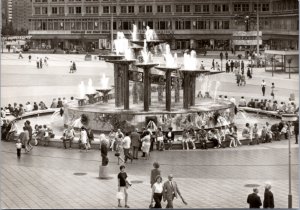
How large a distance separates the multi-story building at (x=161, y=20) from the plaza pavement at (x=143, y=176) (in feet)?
272

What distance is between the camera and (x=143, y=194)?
21.8 m

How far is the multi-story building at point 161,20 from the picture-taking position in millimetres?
115000

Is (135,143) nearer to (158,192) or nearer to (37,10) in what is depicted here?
(158,192)

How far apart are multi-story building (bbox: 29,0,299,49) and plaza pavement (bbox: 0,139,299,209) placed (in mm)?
82783

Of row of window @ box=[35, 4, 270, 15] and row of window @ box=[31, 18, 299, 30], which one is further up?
row of window @ box=[35, 4, 270, 15]

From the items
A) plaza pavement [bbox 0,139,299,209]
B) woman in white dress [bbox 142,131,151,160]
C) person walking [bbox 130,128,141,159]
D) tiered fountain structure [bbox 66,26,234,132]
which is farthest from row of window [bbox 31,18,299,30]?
person walking [bbox 130,128,141,159]

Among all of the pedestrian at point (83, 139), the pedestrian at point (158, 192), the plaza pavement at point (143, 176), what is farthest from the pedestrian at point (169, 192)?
the pedestrian at point (83, 139)

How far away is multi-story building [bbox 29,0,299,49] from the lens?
115000 mm

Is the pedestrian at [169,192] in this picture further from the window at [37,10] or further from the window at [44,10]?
the window at [37,10]

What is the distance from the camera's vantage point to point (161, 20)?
119312 mm

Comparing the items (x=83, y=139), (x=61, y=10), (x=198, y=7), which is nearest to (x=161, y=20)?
(x=198, y=7)

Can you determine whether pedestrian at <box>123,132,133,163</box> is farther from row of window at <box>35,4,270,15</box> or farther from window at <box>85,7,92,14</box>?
window at <box>85,7,92,14</box>

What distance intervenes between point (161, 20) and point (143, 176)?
3792 inches

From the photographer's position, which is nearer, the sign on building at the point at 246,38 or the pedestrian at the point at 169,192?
the pedestrian at the point at 169,192
